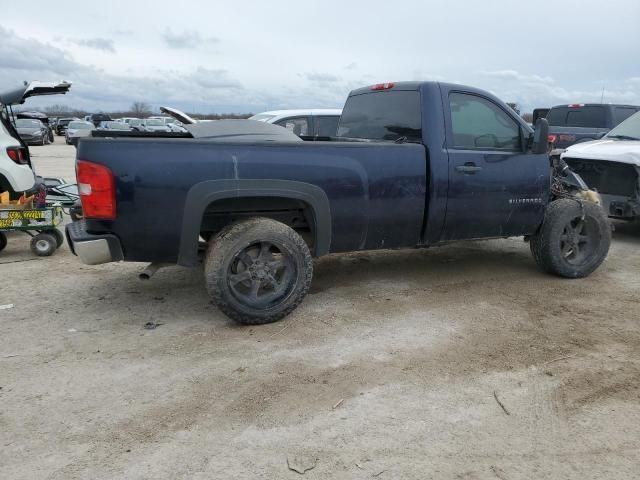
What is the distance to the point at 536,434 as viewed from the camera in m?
2.98

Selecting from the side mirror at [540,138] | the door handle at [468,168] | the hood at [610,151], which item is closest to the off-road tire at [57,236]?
the door handle at [468,168]

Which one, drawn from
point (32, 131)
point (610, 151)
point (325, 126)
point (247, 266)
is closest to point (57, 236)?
point (247, 266)

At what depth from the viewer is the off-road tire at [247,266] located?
4.18 m

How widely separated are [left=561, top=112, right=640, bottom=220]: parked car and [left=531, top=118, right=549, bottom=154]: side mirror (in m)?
2.67

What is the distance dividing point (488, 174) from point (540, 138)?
645 millimetres

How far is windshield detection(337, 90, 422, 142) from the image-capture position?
514 centimetres

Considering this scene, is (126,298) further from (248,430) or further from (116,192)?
(248,430)

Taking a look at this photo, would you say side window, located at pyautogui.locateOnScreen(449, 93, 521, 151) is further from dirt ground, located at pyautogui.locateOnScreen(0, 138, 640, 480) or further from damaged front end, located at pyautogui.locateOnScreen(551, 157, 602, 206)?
dirt ground, located at pyautogui.locateOnScreen(0, 138, 640, 480)

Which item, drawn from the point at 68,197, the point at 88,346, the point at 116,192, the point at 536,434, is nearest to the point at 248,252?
the point at 116,192

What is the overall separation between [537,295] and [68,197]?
685cm

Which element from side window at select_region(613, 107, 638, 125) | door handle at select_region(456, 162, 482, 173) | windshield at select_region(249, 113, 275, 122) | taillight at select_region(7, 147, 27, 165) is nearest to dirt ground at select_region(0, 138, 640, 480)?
door handle at select_region(456, 162, 482, 173)

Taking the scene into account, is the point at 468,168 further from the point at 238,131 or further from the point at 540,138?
the point at 238,131

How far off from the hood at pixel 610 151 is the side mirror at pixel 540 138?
8.57 feet

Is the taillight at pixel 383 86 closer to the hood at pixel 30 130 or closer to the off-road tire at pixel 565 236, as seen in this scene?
the off-road tire at pixel 565 236
